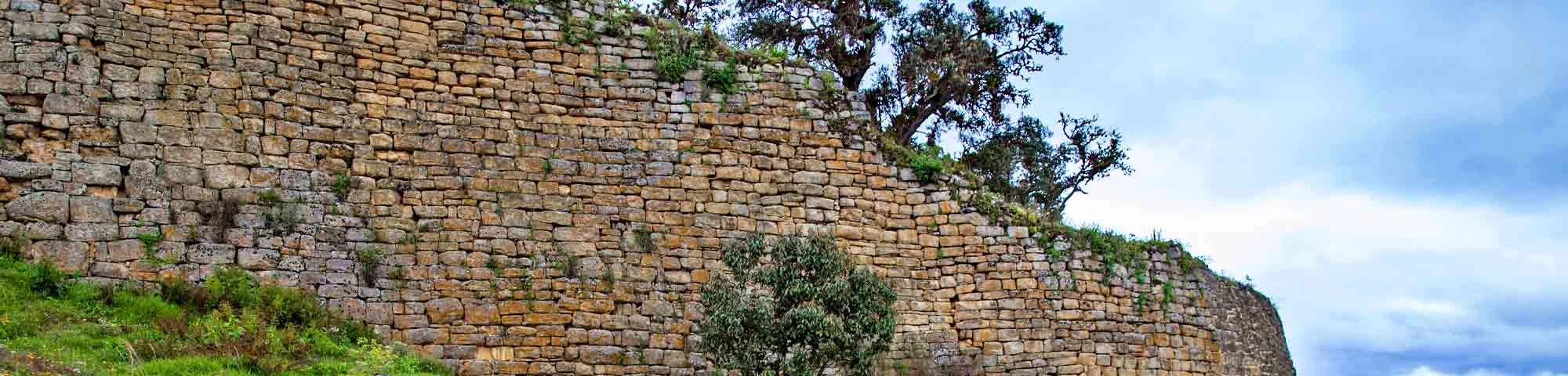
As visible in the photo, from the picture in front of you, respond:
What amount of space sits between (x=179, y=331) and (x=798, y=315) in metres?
5.25

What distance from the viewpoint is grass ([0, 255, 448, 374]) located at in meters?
12.7

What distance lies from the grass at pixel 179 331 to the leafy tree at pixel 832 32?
10.2 metres

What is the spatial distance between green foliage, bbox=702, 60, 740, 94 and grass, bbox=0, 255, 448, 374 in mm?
4312

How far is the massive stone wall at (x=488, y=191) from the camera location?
14984 mm

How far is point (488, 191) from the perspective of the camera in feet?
52.4

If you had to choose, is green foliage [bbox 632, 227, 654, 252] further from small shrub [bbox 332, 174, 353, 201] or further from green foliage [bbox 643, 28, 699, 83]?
small shrub [bbox 332, 174, 353, 201]

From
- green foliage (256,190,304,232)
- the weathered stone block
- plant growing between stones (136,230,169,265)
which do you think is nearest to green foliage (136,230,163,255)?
plant growing between stones (136,230,169,265)

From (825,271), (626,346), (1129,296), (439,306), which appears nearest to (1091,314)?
(1129,296)

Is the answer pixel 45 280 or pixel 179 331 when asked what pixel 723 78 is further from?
pixel 45 280

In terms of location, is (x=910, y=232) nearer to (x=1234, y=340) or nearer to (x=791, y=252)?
(x=791, y=252)

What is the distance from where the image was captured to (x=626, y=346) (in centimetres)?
1575

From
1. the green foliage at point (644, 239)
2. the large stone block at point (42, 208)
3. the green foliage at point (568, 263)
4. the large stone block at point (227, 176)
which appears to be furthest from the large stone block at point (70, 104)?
the green foliage at point (644, 239)

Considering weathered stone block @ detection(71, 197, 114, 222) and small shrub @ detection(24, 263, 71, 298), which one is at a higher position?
weathered stone block @ detection(71, 197, 114, 222)

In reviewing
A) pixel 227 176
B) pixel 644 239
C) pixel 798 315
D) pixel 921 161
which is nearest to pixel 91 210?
pixel 227 176
